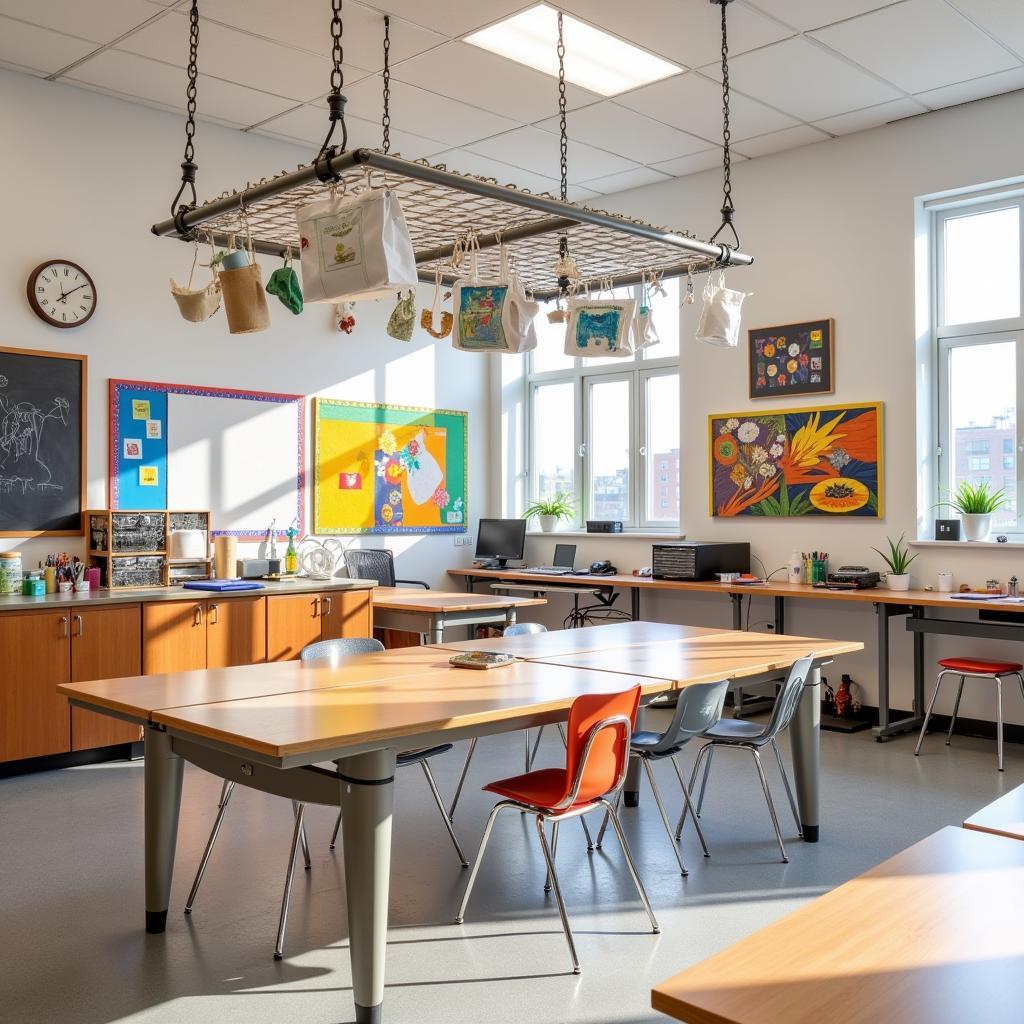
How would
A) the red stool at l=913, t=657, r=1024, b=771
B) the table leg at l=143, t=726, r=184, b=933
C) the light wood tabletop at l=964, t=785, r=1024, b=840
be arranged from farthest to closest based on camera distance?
the red stool at l=913, t=657, r=1024, b=771
the table leg at l=143, t=726, r=184, b=933
the light wood tabletop at l=964, t=785, r=1024, b=840

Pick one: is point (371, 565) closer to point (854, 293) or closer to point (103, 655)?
point (103, 655)

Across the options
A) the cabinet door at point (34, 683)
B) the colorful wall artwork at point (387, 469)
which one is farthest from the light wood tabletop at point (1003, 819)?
the colorful wall artwork at point (387, 469)

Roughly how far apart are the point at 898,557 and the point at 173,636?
4194 millimetres

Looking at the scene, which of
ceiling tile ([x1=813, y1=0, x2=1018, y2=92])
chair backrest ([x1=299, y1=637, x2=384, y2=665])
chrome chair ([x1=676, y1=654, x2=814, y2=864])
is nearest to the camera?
chrome chair ([x1=676, y1=654, x2=814, y2=864])

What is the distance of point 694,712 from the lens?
3.56 meters

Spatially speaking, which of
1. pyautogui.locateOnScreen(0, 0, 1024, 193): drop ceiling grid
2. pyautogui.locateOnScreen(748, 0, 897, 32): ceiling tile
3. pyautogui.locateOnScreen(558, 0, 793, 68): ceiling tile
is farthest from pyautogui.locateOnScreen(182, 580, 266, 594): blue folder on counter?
pyautogui.locateOnScreen(748, 0, 897, 32): ceiling tile

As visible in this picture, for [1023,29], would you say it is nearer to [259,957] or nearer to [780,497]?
[780,497]

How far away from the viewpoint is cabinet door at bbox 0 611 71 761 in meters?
4.86

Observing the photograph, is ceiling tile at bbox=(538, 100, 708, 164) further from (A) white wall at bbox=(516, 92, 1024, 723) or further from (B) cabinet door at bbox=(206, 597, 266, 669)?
(B) cabinet door at bbox=(206, 597, 266, 669)

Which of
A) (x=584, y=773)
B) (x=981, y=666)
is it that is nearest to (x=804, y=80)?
(x=981, y=666)

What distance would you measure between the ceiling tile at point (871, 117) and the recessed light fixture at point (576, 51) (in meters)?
1.28

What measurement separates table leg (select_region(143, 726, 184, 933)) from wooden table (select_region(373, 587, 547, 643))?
9.08 feet

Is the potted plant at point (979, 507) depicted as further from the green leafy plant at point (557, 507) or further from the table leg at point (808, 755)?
the green leafy plant at point (557, 507)

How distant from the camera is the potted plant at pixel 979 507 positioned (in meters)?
5.94
